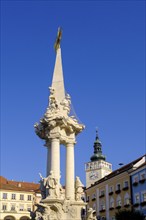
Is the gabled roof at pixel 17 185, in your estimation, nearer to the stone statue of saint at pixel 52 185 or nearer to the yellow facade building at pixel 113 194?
the yellow facade building at pixel 113 194

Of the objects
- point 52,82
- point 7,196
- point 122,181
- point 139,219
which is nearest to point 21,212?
point 7,196

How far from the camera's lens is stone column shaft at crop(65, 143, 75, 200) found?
21156mm

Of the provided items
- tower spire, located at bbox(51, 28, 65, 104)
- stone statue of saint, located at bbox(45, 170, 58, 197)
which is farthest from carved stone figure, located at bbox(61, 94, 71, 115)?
stone statue of saint, located at bbox(45, 170, 58, 197)

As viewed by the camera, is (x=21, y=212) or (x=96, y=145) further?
(x=96, y=145)

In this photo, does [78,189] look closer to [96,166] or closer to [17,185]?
[17,185]

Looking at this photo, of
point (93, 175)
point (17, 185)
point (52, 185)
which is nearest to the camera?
point (52, 185)

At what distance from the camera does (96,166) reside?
102 metres

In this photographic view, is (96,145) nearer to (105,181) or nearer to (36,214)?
(105,181)

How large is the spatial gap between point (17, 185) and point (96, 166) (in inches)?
1346

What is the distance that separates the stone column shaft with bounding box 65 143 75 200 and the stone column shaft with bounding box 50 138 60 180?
3.74 ft

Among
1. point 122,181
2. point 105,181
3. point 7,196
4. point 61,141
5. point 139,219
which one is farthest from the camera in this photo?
point 7,196

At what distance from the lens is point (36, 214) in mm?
19844

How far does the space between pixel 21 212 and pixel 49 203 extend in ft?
165

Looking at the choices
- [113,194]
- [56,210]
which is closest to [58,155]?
[56,210]
